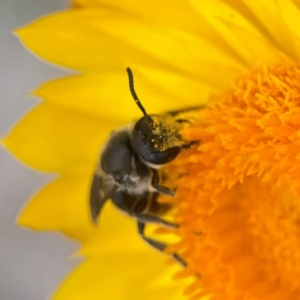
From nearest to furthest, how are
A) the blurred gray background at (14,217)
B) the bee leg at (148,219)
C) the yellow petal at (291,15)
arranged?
the yellow petal at (291,15) < the bee leg at (148,219) < the blurred gray background at (14,217)

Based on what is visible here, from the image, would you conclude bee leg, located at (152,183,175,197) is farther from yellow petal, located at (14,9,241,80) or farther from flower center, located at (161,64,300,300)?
yellow petal, located at (14,9,241,80)

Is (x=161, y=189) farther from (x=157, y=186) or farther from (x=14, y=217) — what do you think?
(x=14, y=217)

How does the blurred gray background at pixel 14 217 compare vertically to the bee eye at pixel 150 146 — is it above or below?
below

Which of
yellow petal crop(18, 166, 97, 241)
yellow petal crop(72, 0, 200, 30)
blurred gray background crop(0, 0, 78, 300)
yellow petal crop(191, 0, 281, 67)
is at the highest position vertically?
yellow petal crop(191, 0, 281, 67)

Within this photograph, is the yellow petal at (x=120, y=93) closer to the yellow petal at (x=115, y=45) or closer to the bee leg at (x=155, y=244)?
the yellow petal at (x=115, y=45)

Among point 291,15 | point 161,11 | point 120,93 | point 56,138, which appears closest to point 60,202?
point 56,138

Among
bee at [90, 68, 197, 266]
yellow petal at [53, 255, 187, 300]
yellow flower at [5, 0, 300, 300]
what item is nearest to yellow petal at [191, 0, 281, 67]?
yellow flower at [5, 0, 300, 300]

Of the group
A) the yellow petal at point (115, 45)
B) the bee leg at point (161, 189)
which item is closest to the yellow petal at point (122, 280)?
the bee leg at point (161, 189)

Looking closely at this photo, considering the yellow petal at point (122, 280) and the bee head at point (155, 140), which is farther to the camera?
the yellow petal at point (122, 280)
